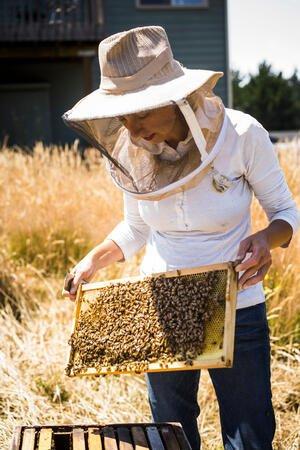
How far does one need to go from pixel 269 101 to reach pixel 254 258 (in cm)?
2770

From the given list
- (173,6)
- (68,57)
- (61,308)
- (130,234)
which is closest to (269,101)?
(173,6)

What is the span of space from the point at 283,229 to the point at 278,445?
1.30 metres

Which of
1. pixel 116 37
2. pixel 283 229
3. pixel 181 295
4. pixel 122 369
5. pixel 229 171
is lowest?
pixel 122 369

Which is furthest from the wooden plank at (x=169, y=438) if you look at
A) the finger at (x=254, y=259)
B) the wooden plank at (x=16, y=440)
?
the finger at (x=254, y=259)

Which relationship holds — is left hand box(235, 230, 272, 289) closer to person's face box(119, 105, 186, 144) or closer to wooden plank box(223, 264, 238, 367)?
wooden plank box(223, 264, 238, 367)

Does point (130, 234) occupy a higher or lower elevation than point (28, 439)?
higher

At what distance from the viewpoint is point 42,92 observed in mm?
13820

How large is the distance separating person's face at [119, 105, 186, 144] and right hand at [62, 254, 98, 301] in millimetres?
511

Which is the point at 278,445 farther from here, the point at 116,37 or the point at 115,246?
the point at 116,37

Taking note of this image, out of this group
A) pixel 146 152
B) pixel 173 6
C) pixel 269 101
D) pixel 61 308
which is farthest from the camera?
pixel 269 101

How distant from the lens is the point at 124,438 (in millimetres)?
2123

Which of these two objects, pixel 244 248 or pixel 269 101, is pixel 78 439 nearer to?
pixel 244 248

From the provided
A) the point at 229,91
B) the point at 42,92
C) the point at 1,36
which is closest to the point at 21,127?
the point at 42,92

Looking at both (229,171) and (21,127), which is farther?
(21,127)
